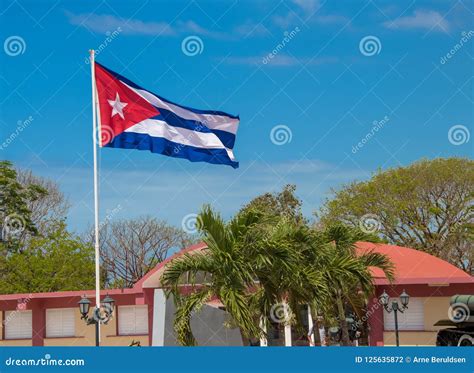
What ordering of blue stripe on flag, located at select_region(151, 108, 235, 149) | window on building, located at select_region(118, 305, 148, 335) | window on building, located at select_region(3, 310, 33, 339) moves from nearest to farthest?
1. blue stripe on flag, located at select_region(151, 108, 235, 149)
2. window on building, located at select_region(118, 305, 148, 335)
3. window on building, located at select_region(3, 310, 33, 339)

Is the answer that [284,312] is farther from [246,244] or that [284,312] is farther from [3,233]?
[3,233]

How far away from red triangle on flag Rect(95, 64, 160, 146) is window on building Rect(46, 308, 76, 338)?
10884mm

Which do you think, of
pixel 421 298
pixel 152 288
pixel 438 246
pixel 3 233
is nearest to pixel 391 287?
pixel 421 298

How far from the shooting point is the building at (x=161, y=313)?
26.2 meters

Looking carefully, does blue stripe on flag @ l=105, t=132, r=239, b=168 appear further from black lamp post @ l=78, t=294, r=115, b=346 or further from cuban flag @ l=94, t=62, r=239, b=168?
black lamp post @ l=78, t=294, r=115, b=346

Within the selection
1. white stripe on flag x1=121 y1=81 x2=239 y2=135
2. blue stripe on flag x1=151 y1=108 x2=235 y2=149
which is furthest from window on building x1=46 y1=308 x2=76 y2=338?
white stripe on flag x1=121 y1=81 x2=239 y2=135

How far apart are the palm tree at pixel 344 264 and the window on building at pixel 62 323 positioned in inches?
496

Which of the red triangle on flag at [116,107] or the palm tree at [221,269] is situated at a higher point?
the red triangle on flag at [116,107]

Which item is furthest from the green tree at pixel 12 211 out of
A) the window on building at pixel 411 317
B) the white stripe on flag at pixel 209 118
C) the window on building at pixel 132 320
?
the white stripe on flag at pixel 209 118

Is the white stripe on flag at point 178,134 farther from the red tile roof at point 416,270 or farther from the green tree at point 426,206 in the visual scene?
the green tree at point 426,206

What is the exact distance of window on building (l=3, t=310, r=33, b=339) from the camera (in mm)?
29734

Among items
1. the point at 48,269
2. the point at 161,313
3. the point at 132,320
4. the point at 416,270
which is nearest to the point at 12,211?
the point at 48,269

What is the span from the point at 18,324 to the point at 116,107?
41.1 feet

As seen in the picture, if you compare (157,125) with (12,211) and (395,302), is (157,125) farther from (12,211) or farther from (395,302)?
(12,211)
